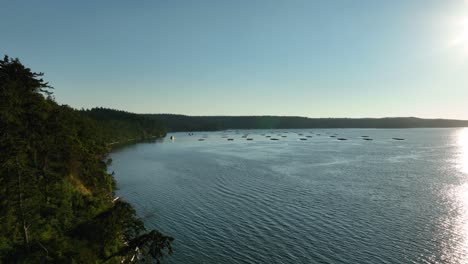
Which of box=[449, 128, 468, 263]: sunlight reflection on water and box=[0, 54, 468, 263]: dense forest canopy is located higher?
box=[0, 54, 468, 263]: dense forest canopy

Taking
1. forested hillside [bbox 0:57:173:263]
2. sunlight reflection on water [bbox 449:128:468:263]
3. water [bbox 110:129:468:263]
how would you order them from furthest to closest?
water [bbox 110:129:468:263] → sunlight reflection on water [bbox 449:128:468:263] → forested hillside [bbox 0:57:173:263]

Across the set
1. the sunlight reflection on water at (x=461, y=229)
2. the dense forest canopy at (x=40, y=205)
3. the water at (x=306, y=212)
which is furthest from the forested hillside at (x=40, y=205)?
the sunlight reflection on water at (x=461, y=229)

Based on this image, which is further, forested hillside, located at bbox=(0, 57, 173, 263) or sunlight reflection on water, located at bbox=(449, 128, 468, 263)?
sunlight reflection on water, located at bbox=(449, 128, 468, 263)

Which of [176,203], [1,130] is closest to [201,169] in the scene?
[176,203]

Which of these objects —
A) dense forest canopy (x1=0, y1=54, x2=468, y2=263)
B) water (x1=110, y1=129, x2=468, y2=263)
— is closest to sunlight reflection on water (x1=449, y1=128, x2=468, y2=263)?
water (x1=110, y1=129, x2=468, y2=263)

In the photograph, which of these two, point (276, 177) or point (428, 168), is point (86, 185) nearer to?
point (276, 177)

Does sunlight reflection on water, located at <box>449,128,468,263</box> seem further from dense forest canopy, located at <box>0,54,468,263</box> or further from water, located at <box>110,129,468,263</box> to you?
dense forest canopy, located at <box>0,54,468,263</box>

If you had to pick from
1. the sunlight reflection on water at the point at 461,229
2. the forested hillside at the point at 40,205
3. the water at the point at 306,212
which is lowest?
the sunlight reflection on water at the point at 461,229

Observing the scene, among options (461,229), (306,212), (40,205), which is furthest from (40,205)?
(461,229)

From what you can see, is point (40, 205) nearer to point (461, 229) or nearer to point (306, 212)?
point (306, 212)

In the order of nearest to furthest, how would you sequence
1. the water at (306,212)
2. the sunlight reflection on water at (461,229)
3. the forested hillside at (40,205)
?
the forested hillside at (40,205), the sunlight reflection on water at (461,229), the water at (306,212)

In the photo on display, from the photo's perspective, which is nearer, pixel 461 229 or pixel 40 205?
pixel 40 205

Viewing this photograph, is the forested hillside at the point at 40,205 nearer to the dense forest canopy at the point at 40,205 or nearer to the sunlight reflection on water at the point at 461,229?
the dense forest canopy at the point at 40,205
